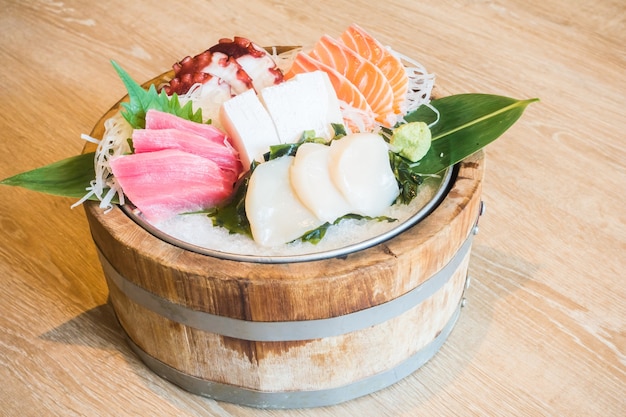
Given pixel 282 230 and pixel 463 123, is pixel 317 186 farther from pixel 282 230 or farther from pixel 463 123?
pixel 463 123

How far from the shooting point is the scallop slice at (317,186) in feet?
4.98

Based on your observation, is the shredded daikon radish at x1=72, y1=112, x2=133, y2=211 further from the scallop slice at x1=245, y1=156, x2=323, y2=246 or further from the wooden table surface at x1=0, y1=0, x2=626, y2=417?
the wooden table surface at x1=0, y1=0, x2=626, y2=417

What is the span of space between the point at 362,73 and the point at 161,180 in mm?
570

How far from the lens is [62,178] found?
5.53 ft

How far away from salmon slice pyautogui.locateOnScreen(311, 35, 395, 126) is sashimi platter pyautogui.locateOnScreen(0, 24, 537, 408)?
4 centimetres

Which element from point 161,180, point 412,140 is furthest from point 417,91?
point 161,180

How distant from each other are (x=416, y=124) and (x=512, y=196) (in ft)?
2.29

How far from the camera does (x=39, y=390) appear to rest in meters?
1.71

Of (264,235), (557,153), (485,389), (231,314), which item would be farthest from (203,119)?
(557,153)

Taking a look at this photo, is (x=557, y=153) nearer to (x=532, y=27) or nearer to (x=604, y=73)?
(x=604, y=73)

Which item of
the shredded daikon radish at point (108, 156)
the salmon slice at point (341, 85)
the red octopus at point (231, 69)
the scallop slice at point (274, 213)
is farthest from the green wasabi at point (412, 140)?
the shredded daikon radish at point (108, 156)

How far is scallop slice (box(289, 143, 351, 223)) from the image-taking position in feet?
4.98

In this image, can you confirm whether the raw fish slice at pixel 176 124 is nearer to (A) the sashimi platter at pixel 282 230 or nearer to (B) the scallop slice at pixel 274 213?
(A) the sashimi platter at pixel 282 230

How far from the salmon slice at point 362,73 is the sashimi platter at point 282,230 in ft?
0.12
